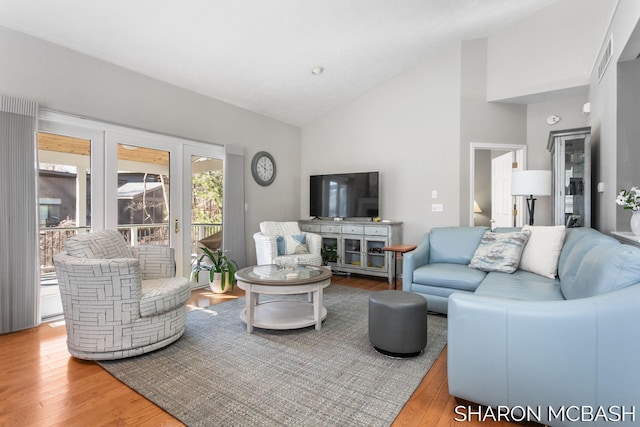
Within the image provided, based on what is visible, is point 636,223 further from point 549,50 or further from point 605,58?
point 549,50

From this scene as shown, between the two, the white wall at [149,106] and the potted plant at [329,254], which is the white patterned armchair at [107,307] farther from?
the potted plant at [329,254]

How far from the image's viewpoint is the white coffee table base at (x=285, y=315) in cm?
285

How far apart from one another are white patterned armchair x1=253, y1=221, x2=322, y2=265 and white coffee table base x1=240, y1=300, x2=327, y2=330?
918 millimetres

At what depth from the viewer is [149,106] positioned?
387cm

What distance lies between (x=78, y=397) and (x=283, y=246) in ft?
9.76

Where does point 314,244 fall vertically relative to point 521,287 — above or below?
above

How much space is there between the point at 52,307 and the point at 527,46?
6.53 m

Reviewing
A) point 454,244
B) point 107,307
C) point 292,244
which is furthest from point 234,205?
point 454,244

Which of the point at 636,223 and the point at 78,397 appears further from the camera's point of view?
the point at 636,223

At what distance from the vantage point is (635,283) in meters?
1.45

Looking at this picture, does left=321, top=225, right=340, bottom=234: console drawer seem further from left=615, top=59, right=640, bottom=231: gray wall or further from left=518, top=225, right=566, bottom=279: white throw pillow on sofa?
left=615, top=59, right=640, bottom=231: gray wall

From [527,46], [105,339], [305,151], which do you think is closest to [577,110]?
[527,46]

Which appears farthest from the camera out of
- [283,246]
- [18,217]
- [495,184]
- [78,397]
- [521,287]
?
[495,184]

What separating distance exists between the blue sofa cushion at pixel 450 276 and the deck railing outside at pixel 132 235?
2.92 metres
